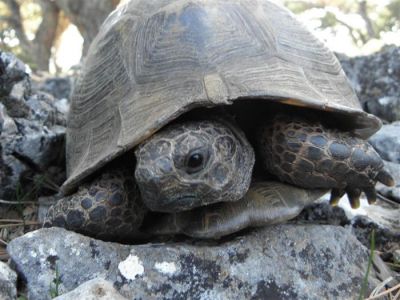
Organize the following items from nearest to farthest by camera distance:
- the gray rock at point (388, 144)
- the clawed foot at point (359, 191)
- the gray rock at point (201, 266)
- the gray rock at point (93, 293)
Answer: the gray rock at point (93, 293) < the gray rock at point (201, 266) < the clawed foot at point (359, 191) < the gray rock at point (388, 144)

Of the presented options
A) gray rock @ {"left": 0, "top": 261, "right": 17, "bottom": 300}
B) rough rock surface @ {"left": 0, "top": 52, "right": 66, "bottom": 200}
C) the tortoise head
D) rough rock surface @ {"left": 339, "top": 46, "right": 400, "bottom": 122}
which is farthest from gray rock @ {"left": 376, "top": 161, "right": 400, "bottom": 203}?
gray rock @ {"left": 0, "top": 261, "right": 17, "bottom": 300}

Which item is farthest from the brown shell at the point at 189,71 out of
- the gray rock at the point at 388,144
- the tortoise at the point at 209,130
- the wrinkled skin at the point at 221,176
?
the gray rock at the point at 388,144

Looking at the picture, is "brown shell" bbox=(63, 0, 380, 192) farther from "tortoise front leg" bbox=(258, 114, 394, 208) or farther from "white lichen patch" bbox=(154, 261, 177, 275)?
"white lichen patch" bbox=(154, 261, 177, 275)

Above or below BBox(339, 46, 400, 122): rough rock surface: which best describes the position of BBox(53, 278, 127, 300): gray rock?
above

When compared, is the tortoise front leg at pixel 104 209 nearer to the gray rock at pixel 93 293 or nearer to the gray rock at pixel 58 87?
the gray rock at pixel 93 293

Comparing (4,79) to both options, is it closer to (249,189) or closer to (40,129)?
(40,129)

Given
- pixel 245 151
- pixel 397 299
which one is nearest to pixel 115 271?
pixel 245 151

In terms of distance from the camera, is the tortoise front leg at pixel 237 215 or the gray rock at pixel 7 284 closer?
the gray rock at pixel 7 284

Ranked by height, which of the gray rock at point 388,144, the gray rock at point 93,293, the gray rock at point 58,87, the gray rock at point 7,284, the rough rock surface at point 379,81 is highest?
the gray rock at point 93,293
